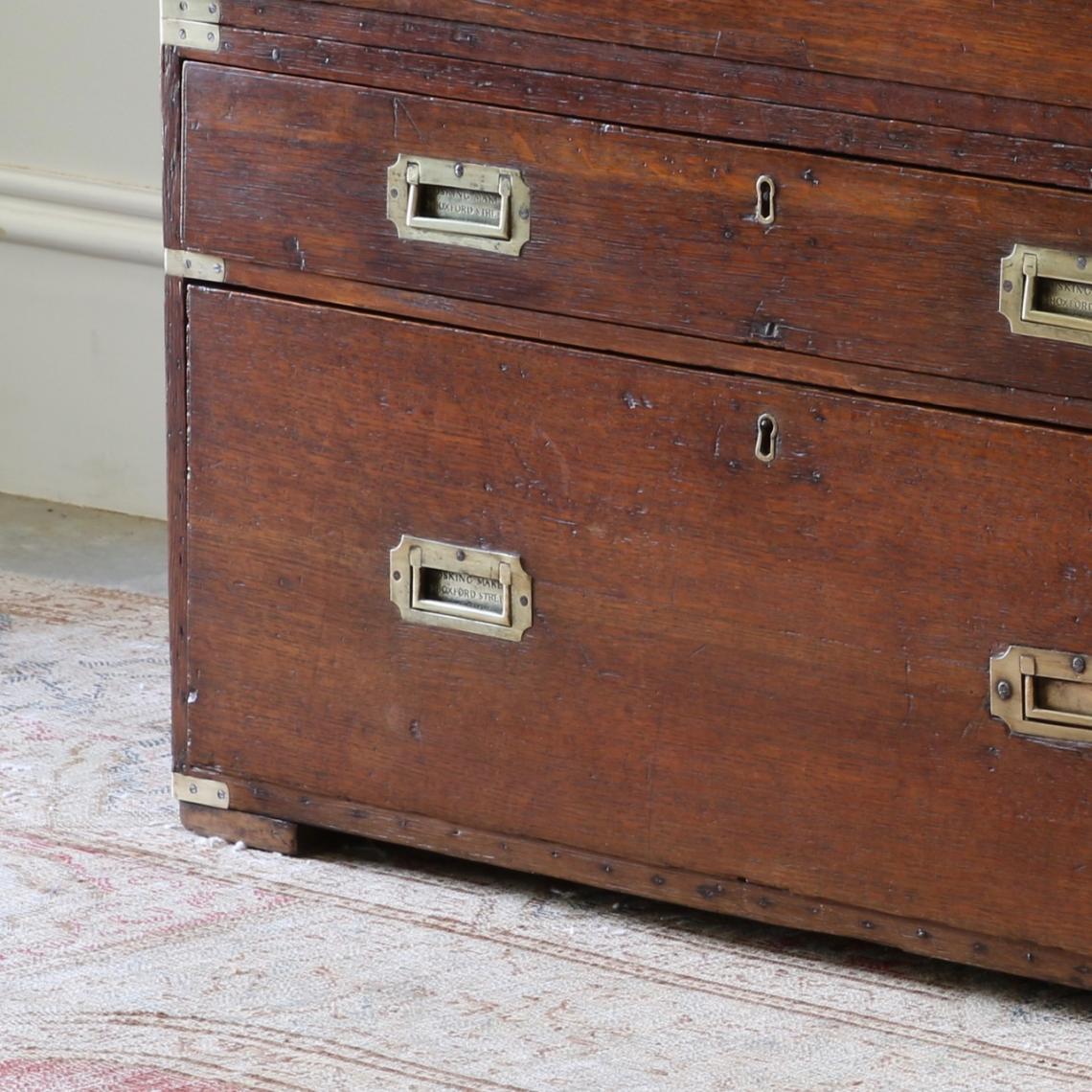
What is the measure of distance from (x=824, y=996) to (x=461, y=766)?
1.15 feet

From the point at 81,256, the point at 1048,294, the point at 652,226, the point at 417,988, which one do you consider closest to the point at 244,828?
the point at 417,988

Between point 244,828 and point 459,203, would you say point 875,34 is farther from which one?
point 244,828

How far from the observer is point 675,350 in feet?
5.31

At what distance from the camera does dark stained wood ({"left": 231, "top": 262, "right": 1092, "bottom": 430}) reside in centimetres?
154

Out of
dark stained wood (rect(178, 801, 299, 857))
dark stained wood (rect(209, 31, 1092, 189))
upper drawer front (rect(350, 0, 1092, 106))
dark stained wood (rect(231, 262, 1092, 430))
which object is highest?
upper drawer front (rect(350, 0, 1092, 106))

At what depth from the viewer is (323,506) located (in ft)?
5.75

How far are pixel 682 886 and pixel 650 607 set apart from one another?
24 centimetres

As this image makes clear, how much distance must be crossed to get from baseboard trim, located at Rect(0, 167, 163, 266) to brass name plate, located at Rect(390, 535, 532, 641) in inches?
38.2

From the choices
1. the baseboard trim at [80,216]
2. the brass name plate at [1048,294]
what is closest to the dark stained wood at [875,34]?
the brass name plate at [1048,294]

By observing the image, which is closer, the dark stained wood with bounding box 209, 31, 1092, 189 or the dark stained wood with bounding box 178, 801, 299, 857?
the dark stained wood with bounding box 209, 31, 1092, 189

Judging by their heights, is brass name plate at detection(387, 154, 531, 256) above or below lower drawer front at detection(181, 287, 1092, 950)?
above

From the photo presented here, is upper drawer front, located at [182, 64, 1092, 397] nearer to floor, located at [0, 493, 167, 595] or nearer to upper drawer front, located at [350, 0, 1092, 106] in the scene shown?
upper drawer front, located at [350, 0, 1092, 106]

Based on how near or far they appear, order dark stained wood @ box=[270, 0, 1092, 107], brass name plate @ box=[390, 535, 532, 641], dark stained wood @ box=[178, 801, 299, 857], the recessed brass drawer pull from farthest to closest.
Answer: dark stained wood @ box=[178, 801, 299, 857]
brass name plate @ box=[390, 535, 532, 641]
the recessed brass drawer pull
dark stained wood @ box=[270, 0, 1092, 107]

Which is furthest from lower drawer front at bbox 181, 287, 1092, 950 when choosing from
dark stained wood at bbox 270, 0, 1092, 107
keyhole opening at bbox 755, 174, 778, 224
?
dark stained wood at bbox 270, 0, 1092, 107
